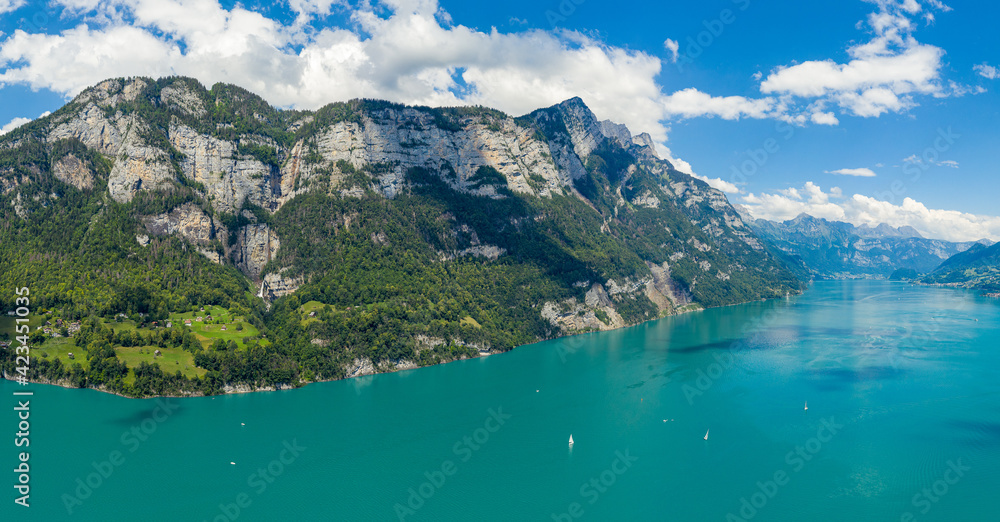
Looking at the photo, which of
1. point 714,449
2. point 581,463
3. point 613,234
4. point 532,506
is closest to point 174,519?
point 532,506

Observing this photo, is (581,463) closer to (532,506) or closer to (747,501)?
(532,506)

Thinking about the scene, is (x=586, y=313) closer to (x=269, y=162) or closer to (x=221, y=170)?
(x=269, y=162)

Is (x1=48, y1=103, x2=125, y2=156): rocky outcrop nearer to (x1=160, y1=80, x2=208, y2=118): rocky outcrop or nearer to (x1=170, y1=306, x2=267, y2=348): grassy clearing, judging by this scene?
(x1=160, y1=80, x2=208, y2=118): rocky outcrop

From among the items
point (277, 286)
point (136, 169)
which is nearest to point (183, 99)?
point (136, 169)

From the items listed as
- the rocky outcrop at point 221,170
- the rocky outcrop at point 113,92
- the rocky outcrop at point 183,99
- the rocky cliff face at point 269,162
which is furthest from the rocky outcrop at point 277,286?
the rocky outcrop at point 113,92

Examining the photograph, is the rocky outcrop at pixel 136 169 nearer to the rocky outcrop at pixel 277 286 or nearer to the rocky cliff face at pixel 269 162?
the rocky cliff face at pixel 269 162

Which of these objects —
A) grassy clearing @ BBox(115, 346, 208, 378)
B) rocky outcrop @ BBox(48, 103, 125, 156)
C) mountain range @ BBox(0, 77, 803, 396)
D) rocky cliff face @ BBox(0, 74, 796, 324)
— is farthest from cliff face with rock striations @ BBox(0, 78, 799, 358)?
grassy clearing @ BBox(115, 346, 208, 378)
